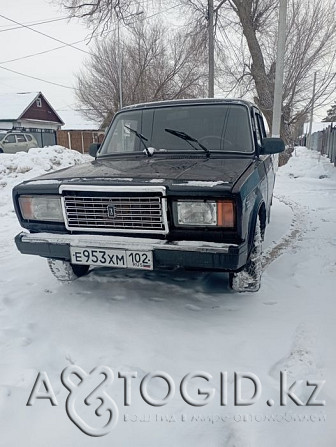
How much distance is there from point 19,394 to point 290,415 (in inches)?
58.8

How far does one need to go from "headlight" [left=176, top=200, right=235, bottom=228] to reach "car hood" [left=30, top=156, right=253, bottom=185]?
170 mm

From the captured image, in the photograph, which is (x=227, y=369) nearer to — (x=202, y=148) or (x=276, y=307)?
(x=276, y=307)

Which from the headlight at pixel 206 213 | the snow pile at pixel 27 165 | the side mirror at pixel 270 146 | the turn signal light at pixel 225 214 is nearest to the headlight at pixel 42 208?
the headlight at pixel 206 213

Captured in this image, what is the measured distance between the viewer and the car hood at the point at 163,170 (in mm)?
2676

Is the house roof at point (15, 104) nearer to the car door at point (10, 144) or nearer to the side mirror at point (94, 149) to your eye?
the car door at point (10, 144)

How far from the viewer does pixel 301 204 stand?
7777 millimetres

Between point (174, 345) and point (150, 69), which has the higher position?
point (150, 69)

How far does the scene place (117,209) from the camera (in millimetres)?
2758

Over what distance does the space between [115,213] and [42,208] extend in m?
0.71

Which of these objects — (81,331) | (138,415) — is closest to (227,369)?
(138,415)

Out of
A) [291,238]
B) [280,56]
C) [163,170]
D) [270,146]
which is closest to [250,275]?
[163,170]

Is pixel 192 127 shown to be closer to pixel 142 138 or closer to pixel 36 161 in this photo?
pixel 142 138

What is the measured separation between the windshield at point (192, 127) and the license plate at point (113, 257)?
1.34 metres

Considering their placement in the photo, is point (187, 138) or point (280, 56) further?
point (280, 56)
